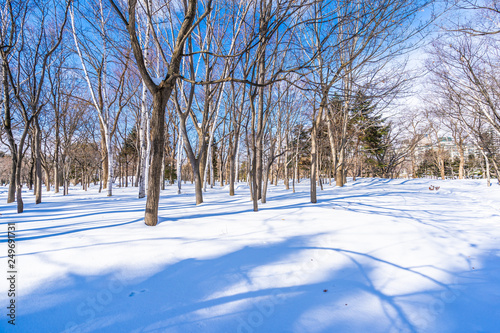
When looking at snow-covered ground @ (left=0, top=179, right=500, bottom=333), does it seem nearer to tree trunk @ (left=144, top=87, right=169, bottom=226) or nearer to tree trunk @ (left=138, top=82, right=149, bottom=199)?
tree trunk @ (left=144, top=87, right=169, bottom=226)

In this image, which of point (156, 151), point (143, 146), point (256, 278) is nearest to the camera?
point (256, 278)

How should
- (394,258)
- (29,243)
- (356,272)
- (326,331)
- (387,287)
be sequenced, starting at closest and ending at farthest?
1. (326,331)
2. (387,287)
3. (356,272)
4. (394,258)
5. (29,243)

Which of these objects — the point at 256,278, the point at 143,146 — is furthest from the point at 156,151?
the point at 143,146

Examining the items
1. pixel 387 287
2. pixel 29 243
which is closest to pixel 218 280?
pixel 387 287

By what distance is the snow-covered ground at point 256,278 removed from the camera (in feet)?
5.02

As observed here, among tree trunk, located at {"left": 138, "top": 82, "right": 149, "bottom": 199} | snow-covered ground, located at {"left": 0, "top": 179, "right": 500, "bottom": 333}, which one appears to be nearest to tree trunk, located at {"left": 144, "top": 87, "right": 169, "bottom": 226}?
snow-covered ground, located at {"left": 0, "top": 179, "right": 500, "bottom": 333}

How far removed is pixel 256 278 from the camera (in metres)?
2.03

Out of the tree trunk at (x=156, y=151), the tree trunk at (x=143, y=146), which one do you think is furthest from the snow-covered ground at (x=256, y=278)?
the tree trunk at (x=143, y=146)

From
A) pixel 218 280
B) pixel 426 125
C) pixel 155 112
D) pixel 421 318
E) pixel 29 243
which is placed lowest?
pixel 421 318

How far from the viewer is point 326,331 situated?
57.4 inches

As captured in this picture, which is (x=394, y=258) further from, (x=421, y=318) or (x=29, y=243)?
(x=29, y=243)

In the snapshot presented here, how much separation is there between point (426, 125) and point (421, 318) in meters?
23.0

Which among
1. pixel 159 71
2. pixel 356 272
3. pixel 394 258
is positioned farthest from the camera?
pixel 159 71

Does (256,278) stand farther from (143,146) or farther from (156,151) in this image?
(143,146)
